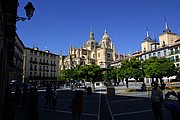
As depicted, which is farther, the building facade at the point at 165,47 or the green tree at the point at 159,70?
the building facade at the point at 165,47

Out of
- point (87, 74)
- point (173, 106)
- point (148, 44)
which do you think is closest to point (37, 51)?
point (87, 74)

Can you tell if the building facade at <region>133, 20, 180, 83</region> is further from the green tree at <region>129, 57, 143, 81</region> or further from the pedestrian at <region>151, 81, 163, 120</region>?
the pedestrian at <region>151, 81, 163, 120</region>

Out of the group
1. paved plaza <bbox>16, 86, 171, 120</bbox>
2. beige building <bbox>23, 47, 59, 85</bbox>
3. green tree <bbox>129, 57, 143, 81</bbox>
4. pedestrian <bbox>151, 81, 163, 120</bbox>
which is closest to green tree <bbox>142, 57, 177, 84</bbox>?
green tree <bbox>129, 57, 143, 81</bbox>

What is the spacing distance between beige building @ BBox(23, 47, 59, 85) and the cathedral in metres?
35.8

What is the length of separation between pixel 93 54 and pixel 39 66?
58.3m

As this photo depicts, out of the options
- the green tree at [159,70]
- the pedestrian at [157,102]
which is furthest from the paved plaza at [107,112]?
the green tree at [159,70]

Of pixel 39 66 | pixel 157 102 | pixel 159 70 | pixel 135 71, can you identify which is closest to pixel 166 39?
pixel 159 70

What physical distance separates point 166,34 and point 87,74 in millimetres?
42977

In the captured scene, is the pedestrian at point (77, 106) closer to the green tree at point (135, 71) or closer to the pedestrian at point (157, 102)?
the pedestrian at point (157, 102)

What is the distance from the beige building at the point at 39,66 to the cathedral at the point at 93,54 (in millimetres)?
35844

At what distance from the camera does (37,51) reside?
6862 cm

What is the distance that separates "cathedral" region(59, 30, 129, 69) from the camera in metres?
113

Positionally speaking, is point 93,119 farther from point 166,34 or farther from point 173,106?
point 166,34

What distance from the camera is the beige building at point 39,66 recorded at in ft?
210
